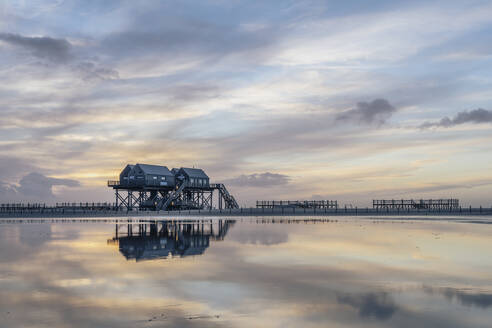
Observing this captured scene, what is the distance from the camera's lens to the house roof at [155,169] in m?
103

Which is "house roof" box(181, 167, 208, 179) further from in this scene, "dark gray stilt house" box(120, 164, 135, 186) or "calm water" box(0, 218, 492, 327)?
"calm water" box(0, 218, 492, 327)

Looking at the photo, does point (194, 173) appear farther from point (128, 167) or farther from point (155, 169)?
point (128, 167)

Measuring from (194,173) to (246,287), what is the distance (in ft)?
325

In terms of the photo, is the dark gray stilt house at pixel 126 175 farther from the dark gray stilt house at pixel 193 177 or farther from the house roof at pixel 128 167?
the dark gray stilt house at pixel 193 177

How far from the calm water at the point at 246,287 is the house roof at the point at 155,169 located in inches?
3098

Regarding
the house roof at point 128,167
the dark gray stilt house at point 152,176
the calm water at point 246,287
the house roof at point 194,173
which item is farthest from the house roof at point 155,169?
the calm water at point 246,287

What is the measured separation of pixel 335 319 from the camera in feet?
34.7

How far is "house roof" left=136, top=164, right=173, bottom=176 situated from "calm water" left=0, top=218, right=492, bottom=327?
78.7m

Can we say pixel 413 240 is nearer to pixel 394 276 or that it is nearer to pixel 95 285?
pixel 394 276

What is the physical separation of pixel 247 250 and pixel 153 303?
12.7 metres

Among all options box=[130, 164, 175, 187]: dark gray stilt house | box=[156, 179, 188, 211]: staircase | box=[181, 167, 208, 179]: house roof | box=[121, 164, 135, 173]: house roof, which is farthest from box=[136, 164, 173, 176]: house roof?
box=[156, 179, 188, 211]: staircase

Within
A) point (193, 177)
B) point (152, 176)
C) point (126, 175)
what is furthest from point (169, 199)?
point (126, 175)

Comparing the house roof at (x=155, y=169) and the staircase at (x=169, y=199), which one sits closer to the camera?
the house roof at (x=155, y=169)

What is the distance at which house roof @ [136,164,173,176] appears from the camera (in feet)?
338
